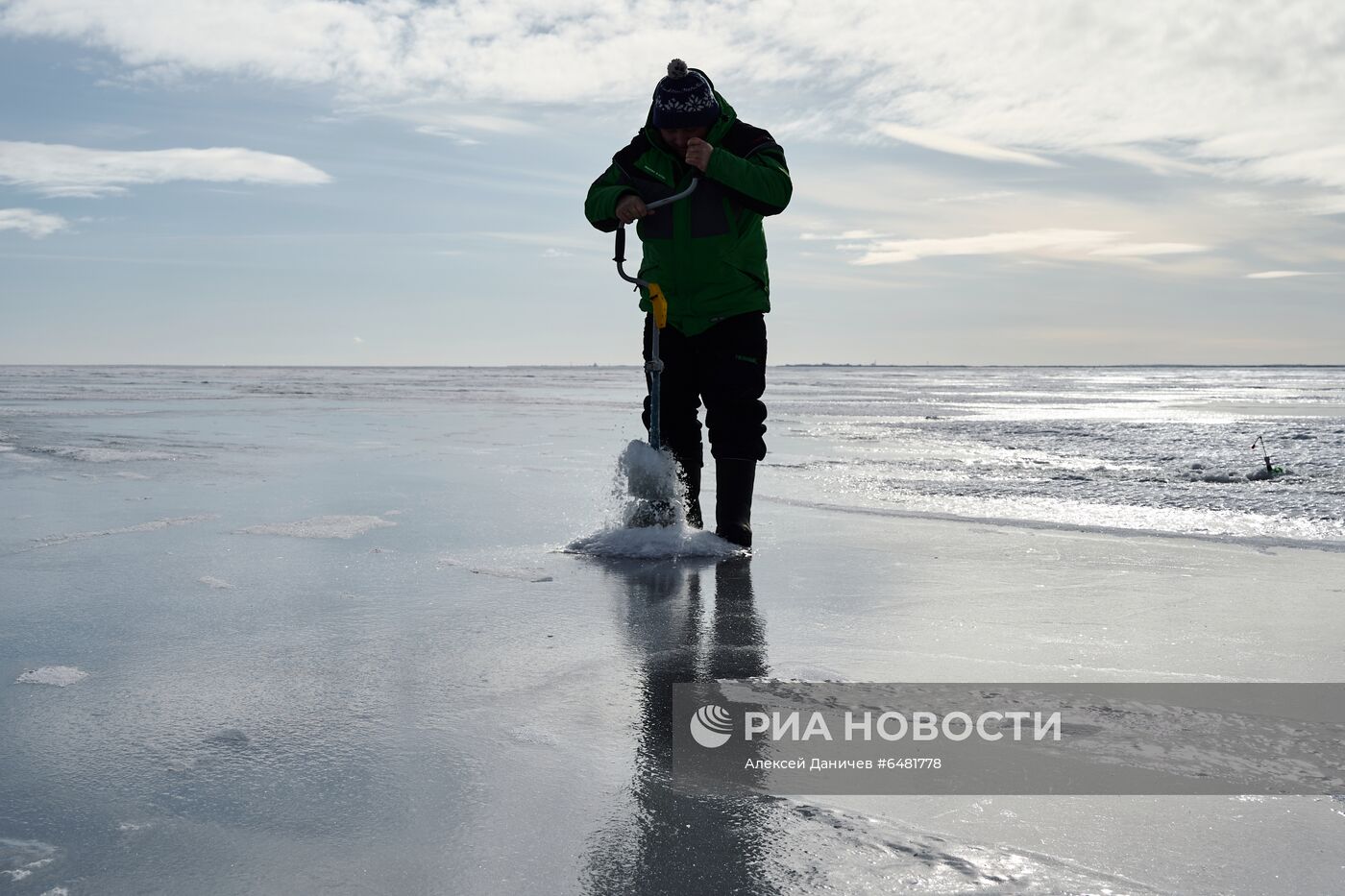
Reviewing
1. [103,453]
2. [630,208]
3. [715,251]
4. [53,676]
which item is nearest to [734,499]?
[715,251]

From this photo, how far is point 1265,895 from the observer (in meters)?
1.30

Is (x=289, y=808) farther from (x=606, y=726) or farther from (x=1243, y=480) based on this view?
(x=1243, y=480)

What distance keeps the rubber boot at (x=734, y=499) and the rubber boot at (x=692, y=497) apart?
23 centimetres

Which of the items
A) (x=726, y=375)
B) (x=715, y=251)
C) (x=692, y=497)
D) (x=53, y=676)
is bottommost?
(x=53, y=676)

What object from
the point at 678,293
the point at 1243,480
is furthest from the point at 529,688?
the point at 1243,480

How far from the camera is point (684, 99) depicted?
12.4ft

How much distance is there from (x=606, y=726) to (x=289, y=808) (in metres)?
0.60

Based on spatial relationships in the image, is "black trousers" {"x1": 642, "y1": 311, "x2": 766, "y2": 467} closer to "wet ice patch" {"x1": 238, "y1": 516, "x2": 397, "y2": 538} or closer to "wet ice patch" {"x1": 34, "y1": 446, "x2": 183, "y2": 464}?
"wet ice patch" {"x1": 238, "y1": 516, "x2": 397, "y2": 538}

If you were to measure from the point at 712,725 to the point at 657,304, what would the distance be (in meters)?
2.30

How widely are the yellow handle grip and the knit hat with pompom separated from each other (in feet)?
2.00

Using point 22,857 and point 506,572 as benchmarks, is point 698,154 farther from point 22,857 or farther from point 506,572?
point 22,857

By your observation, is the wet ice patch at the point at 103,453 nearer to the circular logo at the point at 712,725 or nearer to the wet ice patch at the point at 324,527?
the wet ice patch at the point at 324,527

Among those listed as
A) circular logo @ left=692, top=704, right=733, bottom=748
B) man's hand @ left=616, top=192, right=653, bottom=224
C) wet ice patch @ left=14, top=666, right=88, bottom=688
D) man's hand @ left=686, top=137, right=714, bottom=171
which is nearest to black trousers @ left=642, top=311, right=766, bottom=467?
man's hand @ left=616, top=192, right=653, bottom=224

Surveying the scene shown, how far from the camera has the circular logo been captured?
1.88 metres
